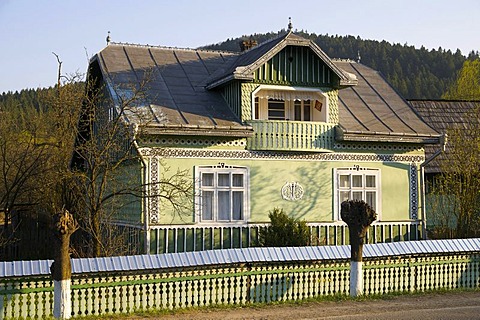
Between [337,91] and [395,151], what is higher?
[337,91]

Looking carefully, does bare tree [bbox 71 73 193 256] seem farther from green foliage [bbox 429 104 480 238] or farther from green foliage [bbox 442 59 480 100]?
green foliage [bbox 442 59 480 100]

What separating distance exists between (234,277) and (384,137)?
9.17 meters

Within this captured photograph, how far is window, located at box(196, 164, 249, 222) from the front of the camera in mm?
18703

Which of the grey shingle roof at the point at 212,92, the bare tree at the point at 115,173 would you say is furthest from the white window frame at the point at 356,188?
the bare tree at the point at 115,173

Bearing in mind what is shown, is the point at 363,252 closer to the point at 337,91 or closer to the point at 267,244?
the point at 267,244

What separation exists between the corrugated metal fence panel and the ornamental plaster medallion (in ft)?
18.1

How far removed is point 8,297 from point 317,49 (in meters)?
11.5

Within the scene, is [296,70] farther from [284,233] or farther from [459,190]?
[459,190]

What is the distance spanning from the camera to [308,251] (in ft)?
44.4

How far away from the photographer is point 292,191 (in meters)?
19.7

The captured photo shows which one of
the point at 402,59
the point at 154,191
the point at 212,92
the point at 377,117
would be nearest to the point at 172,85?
the point at 212,92

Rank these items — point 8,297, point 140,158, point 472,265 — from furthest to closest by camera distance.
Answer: point 140,158
point 472,265
point 8,297

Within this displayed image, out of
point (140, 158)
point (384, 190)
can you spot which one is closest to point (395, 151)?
point (384, 190)

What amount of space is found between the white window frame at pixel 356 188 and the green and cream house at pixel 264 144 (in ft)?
0.11
